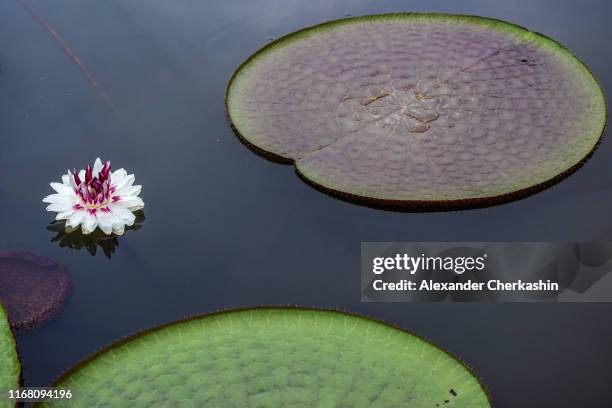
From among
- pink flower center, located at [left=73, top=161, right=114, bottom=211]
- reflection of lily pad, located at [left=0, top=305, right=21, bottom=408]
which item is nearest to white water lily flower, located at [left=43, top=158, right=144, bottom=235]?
pink flower center, located at [left=73, top=161, right=114, bottom=211]

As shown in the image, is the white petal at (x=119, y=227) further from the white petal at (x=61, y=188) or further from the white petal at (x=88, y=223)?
the white petal at (x=61, y=188)

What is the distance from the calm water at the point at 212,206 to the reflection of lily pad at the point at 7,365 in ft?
0.50

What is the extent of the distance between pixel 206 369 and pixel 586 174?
5.27ft

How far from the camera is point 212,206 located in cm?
264

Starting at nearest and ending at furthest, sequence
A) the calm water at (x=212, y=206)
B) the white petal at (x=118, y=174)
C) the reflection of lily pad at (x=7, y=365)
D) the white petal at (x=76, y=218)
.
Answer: the reflection of lily pad at (x=7, y=365) → the calm water at (x=212, y=206) → the white petal at (x=76, y=218) → the white petal at (x=118, y=174)

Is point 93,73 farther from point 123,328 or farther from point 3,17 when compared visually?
point 123,328

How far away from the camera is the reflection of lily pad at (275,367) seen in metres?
1.89

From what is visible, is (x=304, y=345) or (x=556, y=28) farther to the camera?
(x=556, y=28)

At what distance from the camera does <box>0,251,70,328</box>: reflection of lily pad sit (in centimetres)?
226

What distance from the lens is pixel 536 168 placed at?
8.86 feet

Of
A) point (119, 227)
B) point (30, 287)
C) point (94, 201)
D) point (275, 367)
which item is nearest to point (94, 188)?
point (94, 201)

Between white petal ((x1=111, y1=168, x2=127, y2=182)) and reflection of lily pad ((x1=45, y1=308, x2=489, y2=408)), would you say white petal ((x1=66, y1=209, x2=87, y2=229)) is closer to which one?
white petal ((x1=111, y1=168, x2=127, y2=182))

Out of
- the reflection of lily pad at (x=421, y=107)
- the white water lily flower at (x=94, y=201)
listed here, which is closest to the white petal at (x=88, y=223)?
the white water lily flower at (x=94, y=201)

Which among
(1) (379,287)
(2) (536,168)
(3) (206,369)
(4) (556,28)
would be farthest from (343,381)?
(4) (556,28)
